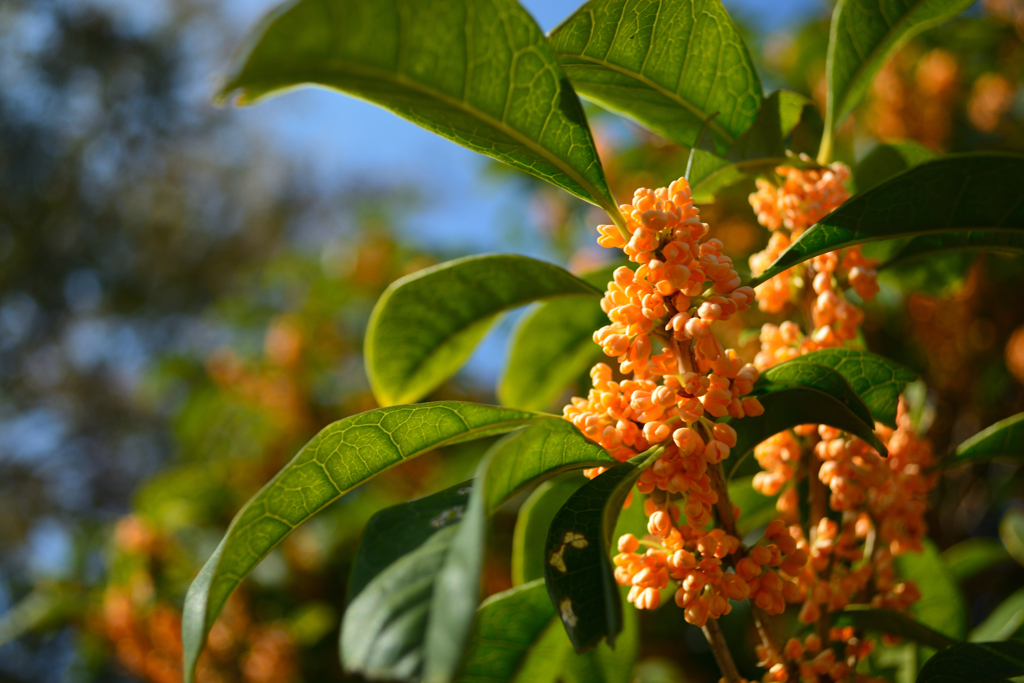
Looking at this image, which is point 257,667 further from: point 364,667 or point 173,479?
point 364,667

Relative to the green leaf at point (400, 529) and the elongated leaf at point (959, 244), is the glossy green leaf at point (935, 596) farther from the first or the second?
the green leaf at point (400, 529)

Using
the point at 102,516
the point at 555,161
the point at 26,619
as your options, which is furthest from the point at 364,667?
the point at 102,516

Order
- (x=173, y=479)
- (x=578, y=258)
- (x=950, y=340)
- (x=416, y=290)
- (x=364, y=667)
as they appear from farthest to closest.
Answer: (x=578, y=258) < (x=173, y=479) < (x=950, y=340) < (x=416, y=290) < (x=364, y=667)

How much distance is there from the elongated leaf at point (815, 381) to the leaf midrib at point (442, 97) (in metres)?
0.25

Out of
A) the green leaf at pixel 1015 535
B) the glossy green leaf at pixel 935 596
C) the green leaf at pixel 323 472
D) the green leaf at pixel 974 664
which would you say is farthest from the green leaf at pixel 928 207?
the green leaf at pixel 1015 535

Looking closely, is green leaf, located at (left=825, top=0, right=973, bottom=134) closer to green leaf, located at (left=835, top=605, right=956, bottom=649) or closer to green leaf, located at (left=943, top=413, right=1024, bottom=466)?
green leaf, located at (left=943, top=413, right=1024, bottom=466)

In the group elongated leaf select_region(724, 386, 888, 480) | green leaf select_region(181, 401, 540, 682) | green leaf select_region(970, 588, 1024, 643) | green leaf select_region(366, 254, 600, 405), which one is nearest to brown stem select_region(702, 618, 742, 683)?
elongated leaf select_region(724, 386, 888, 480)

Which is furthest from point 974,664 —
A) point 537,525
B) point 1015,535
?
point 1015,535

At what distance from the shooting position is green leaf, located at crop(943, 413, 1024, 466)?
2.99ft

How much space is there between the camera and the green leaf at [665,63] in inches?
29.3

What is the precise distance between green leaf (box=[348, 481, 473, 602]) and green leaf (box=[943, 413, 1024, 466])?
73 cm

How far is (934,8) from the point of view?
0.81 m

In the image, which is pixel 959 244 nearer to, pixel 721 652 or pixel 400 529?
pixel 721 652

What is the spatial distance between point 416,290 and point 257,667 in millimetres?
1358
